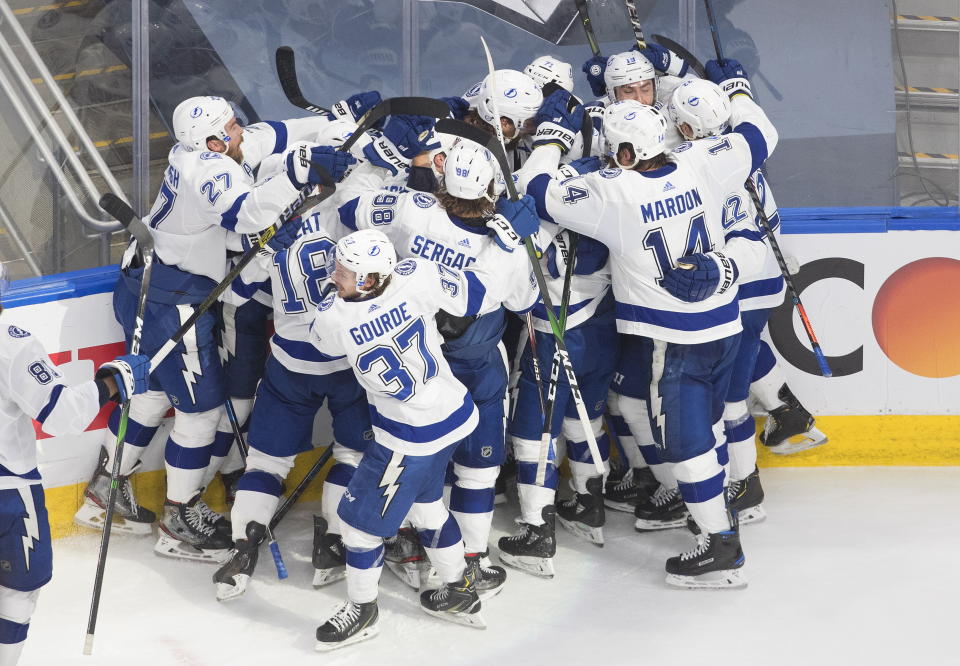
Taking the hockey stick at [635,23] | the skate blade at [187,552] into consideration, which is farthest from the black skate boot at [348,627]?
the hockey stick at [635,23]

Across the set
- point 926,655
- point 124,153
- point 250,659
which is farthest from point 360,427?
point 926,655

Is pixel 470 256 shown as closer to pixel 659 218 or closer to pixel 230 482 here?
pixel 659 218

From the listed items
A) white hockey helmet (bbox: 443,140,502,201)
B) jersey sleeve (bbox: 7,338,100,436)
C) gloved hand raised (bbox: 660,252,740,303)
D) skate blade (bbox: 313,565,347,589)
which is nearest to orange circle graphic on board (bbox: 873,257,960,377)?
gloved hand raised (bbox: 660,252,740,303)

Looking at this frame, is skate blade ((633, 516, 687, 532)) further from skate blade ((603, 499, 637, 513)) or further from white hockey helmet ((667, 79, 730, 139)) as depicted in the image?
white hockey helmet ((667, 79, 730, 139))

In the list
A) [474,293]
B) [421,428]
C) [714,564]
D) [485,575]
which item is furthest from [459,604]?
[474,293]

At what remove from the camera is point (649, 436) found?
14.9 ft

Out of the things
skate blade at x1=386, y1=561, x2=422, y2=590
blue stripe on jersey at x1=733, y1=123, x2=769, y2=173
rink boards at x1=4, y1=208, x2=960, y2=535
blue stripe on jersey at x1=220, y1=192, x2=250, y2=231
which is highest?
blue stripe on jersey at x1=733, y1=123, x2=769, y2=173

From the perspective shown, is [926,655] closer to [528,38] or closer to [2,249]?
[528,38]

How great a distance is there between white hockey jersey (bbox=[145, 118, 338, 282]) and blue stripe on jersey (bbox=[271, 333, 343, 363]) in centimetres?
39

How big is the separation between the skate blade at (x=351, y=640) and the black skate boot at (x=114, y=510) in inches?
39.9

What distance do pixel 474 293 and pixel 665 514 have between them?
1382 mm

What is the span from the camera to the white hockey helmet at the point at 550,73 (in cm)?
453

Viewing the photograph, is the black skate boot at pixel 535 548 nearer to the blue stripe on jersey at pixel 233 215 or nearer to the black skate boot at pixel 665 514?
the black skate boot at pixel 665 514

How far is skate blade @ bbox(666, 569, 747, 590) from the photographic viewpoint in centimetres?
418
